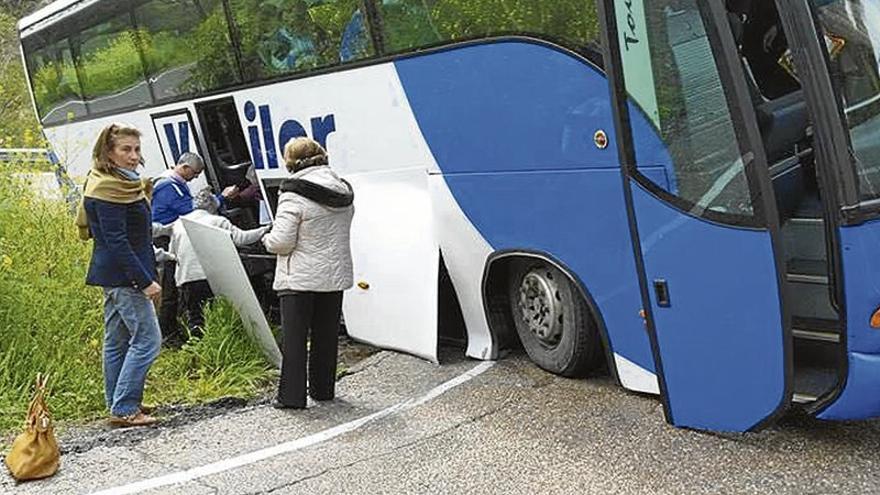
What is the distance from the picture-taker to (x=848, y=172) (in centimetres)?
423

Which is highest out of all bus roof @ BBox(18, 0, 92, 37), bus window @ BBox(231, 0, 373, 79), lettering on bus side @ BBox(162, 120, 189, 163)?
bus roof @ BBox(18, 0, 92, 37)

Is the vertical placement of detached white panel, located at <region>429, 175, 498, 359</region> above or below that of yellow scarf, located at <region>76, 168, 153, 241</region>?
below

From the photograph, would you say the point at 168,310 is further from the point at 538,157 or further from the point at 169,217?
the point at 538,157

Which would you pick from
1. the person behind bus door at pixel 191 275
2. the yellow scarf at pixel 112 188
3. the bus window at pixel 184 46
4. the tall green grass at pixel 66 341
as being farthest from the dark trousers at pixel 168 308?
the yellow scarf at pixel 112 188

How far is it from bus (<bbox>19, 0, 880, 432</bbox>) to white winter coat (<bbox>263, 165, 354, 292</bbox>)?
32.1 inches

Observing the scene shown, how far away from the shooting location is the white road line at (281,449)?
195 inches

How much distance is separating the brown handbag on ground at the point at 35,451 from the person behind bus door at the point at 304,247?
58.7 inches

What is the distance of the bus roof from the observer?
1203cm

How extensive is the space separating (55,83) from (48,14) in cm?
92

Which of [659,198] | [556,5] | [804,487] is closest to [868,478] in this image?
[804,487]

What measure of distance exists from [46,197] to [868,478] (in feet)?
22.2

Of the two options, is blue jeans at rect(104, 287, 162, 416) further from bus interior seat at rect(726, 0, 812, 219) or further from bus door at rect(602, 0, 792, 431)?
bus interior seat at rect(726, 0, 812, 219)

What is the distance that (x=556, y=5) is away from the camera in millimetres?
5555

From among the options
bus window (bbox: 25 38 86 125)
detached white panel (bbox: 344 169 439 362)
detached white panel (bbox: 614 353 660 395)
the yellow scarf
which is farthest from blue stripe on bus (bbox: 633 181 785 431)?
bus window (bbox: 25 38 86 125)
